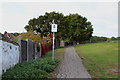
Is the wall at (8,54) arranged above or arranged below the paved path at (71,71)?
above

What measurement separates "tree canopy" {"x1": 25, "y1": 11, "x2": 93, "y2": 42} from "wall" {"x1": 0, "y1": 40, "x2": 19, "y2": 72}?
3130cm

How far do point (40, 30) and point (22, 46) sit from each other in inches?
1355

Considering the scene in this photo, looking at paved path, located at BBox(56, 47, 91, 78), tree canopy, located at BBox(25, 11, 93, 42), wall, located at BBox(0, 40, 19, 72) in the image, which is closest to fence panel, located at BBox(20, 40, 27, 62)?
wall, located at BBox(0, 40, 19, 72)

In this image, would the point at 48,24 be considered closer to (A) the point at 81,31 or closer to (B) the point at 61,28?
(B) the point at 61,28

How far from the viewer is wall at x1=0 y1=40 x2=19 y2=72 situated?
7883 millimetres

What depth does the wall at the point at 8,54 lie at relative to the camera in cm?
788

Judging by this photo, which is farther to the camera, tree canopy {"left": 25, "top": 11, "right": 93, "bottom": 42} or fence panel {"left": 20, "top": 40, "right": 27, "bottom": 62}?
tree canopy {"left": 25, "top": 11, "right": 93, "bottom": 42}

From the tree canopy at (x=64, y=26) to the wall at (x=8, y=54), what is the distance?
103 ft

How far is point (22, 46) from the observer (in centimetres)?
1188

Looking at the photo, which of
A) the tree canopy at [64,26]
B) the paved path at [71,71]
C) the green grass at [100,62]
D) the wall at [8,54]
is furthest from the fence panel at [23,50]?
the tree canopy at [64,26]

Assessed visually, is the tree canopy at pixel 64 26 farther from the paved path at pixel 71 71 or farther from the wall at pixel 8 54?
the wall at pixel 8 54

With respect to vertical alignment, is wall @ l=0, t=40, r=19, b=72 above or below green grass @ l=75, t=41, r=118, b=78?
above

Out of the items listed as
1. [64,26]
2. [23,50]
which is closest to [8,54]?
[23,50]

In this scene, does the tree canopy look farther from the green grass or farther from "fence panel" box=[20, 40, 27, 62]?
"fence panel" box=[20, 40, 27, 62]
